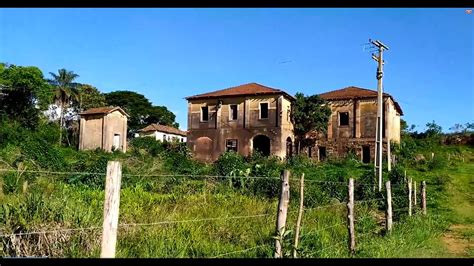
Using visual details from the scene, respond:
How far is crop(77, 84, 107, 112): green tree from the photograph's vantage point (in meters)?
49.2

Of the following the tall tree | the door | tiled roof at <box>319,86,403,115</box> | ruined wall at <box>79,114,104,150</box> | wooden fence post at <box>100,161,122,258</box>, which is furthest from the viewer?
the tall tree

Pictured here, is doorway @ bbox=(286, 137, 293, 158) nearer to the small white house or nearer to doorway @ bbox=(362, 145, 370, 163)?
doorway @ bbox=(362, 145, 370, 163)

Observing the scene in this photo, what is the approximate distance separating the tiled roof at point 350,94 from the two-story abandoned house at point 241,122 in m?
2.94

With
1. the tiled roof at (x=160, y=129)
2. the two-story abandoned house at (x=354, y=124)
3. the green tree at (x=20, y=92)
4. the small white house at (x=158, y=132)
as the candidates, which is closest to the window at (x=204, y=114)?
the two-story abandoned house at (x=354, y=124)

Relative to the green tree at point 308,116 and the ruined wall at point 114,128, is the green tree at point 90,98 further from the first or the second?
the green tree at point 308,116

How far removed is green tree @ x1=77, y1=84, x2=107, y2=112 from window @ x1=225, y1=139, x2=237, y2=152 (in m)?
21.1

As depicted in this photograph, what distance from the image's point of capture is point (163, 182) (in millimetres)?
15391

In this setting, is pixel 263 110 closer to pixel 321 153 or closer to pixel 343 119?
pixel 321 153

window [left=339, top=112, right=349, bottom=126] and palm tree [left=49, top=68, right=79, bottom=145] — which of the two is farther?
palm tree [left=49, top=68, right=79, bottom=145]

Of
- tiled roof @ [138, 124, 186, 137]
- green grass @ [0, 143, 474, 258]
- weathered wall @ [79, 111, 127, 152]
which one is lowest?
green grass @ [0, 143, 474, 258]

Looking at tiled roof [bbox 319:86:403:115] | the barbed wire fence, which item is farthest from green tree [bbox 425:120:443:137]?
the barbed wire fence

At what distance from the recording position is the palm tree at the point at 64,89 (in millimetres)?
43450

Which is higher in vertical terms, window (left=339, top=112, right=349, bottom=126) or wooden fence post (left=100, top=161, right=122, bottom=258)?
window (left=339, top=112, right=349, bottom=126)
